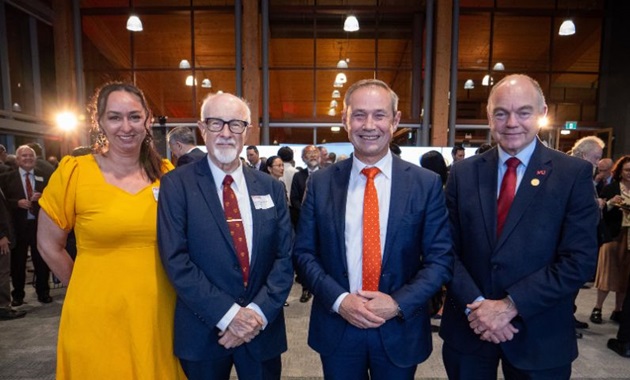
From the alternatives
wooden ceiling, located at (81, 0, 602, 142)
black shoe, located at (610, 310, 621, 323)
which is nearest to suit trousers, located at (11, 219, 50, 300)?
black shoe, located at (610, 310, 621, 323)

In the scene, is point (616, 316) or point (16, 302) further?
point (16, 302)

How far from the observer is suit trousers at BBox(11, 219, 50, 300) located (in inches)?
180

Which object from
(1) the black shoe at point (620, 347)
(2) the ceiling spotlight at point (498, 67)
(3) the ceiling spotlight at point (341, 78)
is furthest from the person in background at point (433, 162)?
(2) the ceiling spotlight at point (498, 67)

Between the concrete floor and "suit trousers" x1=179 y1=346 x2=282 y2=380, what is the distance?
4.64 ft

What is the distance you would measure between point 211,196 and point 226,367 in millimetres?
761

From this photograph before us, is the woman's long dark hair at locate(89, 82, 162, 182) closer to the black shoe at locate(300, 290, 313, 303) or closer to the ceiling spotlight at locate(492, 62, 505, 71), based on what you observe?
the black shoe at locate(300, 290, 313, 303)

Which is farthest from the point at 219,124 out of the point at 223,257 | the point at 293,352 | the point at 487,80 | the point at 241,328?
the point at 487,80

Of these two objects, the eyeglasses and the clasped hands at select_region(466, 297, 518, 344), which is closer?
the clasped hands at select_region(466, 297, 518, 344)

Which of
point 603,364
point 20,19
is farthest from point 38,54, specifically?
point 603,364

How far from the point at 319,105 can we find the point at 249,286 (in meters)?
12.7

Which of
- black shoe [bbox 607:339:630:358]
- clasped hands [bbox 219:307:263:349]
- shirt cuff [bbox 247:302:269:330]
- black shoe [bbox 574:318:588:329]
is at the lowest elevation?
black shoe [bbox 574:318:588:329]

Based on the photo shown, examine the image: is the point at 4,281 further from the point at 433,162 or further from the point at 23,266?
the point at 433,162

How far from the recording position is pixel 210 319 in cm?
156

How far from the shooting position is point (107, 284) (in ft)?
5.45
